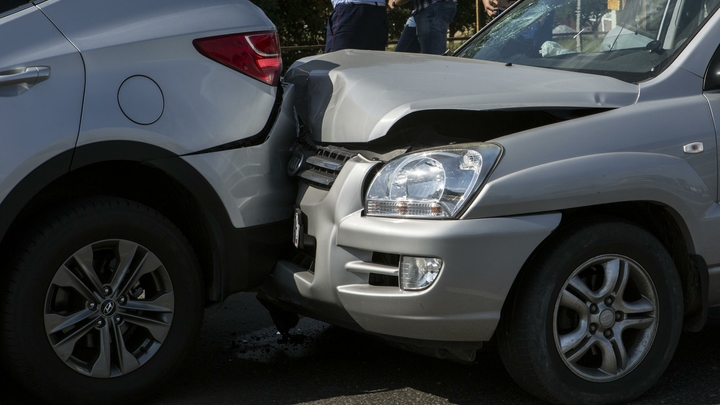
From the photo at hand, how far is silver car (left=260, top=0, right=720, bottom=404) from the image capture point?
307cm

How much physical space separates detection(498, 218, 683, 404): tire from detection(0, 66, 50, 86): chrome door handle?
5.88 feet

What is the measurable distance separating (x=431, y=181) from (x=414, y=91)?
1.37 ft

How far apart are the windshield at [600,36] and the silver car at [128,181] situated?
4.46 feet

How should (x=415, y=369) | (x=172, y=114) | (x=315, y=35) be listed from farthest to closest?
(x=315, y=35) → (x=415, y=369) → (x=172, y=114)

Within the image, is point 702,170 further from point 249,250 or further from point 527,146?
point 249,250

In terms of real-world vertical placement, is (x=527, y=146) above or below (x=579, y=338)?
above

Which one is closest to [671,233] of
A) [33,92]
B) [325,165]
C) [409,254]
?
[409,254]

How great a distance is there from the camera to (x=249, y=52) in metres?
3.57

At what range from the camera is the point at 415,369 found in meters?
3.87

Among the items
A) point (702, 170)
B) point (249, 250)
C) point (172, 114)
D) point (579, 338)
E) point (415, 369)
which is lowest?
point (415, 369)

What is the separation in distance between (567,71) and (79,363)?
2294 mm

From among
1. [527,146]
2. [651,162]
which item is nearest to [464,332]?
[527,146]

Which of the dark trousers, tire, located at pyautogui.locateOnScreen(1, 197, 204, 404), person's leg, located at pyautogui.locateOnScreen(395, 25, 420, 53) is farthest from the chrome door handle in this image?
person's leg, located at pyautogui.locateOnScreen(395, 25, 420, 53)

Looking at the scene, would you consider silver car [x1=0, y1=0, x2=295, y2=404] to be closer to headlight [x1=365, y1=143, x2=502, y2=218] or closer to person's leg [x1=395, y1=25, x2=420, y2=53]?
headlight [x1=365, y1=143, x2=502, y2=218]
